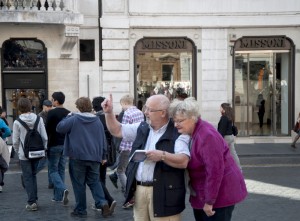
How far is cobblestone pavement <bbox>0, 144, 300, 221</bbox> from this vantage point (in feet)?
28.7

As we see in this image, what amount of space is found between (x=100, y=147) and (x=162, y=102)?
349cm

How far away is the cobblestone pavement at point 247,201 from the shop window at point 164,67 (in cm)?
700

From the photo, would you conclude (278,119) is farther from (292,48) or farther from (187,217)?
(187,217)

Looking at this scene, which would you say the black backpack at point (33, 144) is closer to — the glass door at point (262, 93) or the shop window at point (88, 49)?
the shop window at point (88, 49)

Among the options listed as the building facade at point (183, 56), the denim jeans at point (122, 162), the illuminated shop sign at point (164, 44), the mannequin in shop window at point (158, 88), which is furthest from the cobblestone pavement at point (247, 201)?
the illuminated shop sign at point (164, 44)

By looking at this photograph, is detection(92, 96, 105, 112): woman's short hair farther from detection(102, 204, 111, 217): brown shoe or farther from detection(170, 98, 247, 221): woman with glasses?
detection(170, 98, 247, 221): woman with glasses

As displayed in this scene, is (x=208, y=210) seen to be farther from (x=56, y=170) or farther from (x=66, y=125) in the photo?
(x=56, y=170)

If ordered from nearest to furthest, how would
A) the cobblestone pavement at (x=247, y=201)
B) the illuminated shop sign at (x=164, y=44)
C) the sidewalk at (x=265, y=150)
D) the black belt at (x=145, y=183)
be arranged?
1. the black belt at (x=145, y=183)
2. the cobblestone pavement at (x=247, y=201)
3. the sidewalk at (x=265, y=150)
4. the illuminated shop sign at (x=164, y=44)

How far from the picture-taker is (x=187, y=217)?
878 cm

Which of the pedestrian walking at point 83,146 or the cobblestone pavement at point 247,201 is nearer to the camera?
the pedestrian walking at point 83,146

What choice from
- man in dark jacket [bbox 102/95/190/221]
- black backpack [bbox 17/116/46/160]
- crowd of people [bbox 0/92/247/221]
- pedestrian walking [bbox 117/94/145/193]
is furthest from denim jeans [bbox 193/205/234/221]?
black backpack [bbox 17/116/46/160]

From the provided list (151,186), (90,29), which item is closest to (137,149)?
(151,186)

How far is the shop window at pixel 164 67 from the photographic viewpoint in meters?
20.2

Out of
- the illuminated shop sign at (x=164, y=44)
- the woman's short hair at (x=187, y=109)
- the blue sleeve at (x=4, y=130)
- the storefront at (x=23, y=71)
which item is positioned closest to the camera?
the woman's short hair at (x=187, y=109)
